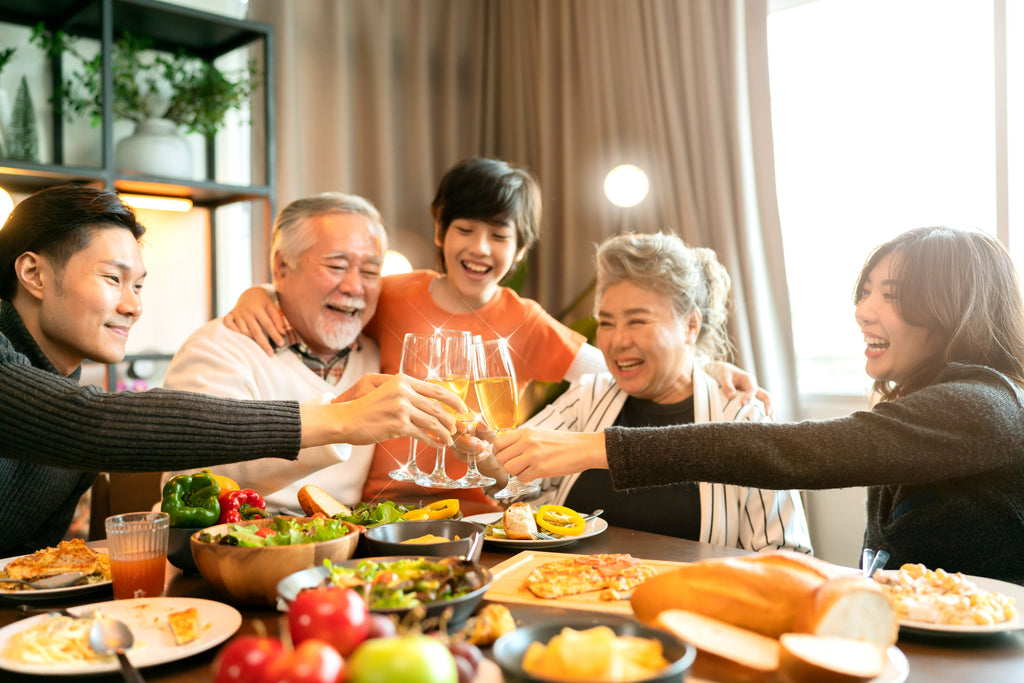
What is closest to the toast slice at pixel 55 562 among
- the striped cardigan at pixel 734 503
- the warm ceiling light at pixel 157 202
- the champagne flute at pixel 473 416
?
the champagne flute at pixel 473 416

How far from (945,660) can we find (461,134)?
4243 mm

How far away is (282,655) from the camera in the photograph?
0.64 m

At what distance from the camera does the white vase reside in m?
3.41

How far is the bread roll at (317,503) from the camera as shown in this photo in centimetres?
153

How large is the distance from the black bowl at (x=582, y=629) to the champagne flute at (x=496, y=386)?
0.50 metres

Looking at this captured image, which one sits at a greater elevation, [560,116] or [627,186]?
[560,116]

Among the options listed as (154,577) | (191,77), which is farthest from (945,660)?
(191,77)

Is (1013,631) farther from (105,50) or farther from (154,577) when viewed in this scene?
(105,50)

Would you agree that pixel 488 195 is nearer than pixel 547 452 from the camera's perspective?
No

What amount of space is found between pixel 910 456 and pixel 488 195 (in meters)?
1.53

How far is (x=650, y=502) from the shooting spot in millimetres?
2062

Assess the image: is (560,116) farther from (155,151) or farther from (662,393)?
(662,393)

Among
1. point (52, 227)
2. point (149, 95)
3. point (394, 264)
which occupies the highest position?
point (149, 95)

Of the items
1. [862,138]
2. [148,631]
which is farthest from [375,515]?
[862,138]
